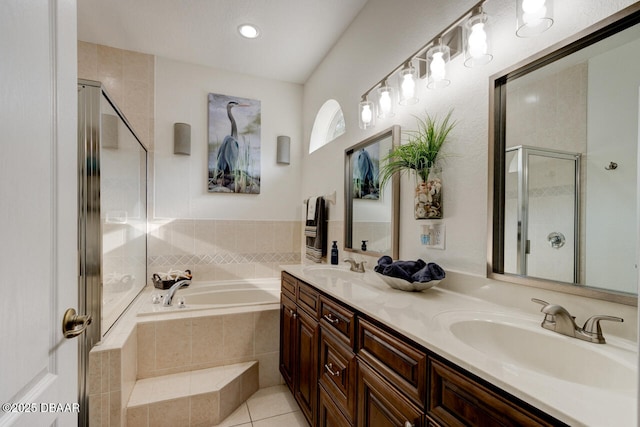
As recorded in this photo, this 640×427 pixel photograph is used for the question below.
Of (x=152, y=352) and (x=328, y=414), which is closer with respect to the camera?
(x=328, y=414)

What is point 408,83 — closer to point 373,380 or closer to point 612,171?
point 612,171

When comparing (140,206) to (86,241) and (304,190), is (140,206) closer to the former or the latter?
(86,241)

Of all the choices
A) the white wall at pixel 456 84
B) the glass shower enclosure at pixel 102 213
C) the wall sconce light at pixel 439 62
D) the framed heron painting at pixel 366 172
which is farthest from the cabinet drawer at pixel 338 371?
the wall sconce light at pixel 439 62

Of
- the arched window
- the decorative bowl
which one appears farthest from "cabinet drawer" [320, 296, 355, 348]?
the arched window

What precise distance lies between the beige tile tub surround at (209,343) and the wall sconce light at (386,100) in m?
1.65

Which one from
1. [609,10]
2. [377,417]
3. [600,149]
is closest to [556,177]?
[600,149]

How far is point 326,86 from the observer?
2.87 meters

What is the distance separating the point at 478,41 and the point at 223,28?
7.07 feet

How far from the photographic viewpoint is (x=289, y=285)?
2.03m

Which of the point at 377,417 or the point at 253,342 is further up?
the point at 377,417

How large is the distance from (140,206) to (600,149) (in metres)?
Result: 3.07

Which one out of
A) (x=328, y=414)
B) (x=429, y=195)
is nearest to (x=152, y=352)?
(x=328, y=414)
